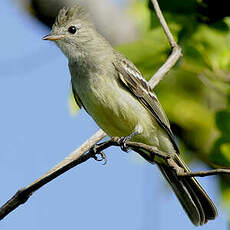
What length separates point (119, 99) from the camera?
450 centimetres

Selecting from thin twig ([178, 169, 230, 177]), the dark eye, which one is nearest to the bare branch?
thin twig ([178, 169, 230, 177])

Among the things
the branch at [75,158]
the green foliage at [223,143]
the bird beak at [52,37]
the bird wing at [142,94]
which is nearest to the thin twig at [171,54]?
the branch at [75,158]

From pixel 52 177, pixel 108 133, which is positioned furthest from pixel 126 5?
pixel 52 177

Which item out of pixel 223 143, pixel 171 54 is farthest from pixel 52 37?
pixel 223 143

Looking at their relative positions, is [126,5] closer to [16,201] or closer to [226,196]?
[226,196]

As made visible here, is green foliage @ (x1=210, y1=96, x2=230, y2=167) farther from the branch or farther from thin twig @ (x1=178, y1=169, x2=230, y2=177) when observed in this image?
thin twig @ (x1=178, y1=169, x2=230, y2=177)

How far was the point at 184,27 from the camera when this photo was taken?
3.92m

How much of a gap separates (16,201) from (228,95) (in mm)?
1629

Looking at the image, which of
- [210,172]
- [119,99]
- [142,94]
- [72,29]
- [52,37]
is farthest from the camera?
[72,29]

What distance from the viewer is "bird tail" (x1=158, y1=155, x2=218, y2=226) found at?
427 cm

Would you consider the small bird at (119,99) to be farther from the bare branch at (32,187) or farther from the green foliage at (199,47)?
the bare branch at (32,187)

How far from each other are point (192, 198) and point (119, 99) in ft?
3.19

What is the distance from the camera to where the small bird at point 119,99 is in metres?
4.39

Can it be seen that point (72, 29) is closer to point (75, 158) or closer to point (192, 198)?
point (192, 198)
